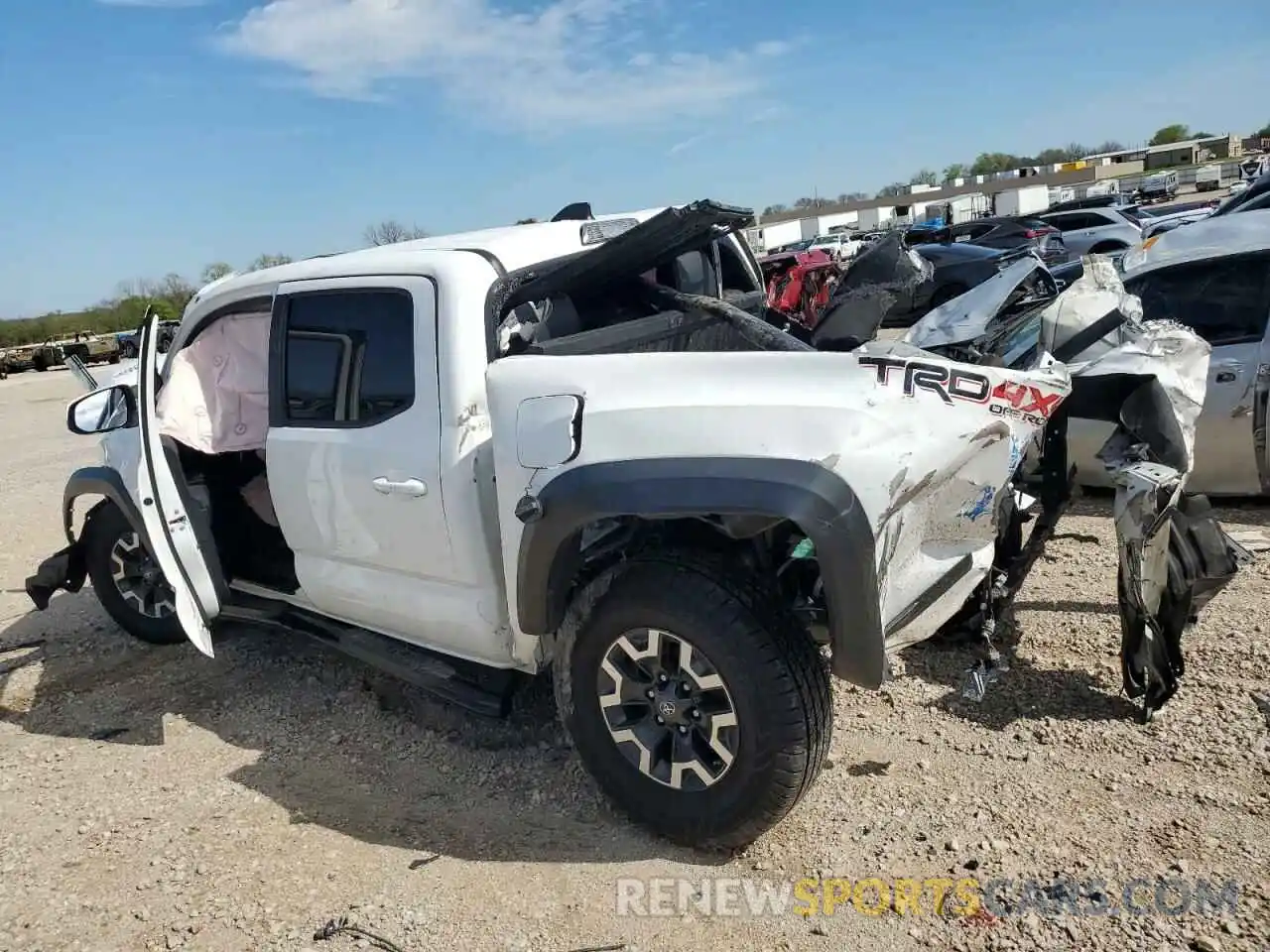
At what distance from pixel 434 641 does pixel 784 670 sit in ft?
4.88

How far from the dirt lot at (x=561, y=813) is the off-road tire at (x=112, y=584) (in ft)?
1.44

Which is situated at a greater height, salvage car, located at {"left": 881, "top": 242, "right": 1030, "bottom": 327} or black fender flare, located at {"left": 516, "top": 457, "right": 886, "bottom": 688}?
black fender flare, located at {"left": 516, "top": 457, "right": 886, "bottom": 688}

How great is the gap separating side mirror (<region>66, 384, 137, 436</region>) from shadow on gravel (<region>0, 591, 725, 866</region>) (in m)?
1.20

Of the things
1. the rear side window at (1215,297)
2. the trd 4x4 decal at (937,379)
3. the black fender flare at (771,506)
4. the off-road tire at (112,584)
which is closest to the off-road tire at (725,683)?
the black fender flare at (771,506)

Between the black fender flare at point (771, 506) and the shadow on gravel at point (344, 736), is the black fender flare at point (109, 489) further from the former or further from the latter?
the black fender flare at point (771, 506)

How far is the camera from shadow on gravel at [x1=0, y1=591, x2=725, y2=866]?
3244 millimetres

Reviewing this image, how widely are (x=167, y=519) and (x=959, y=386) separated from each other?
3172 mm

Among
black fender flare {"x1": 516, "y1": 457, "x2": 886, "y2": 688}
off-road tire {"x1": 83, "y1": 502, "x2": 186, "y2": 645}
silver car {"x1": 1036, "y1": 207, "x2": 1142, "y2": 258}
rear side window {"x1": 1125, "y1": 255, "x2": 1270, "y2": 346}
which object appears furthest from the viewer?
silver car {"x1": 1036, "y1": 207, "x2": 1142, "y2": 258}

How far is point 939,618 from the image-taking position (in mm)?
3041

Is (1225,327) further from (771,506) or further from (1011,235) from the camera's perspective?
(1011,235)

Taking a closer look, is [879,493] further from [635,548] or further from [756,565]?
[635,548]

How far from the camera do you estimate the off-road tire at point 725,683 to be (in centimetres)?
272

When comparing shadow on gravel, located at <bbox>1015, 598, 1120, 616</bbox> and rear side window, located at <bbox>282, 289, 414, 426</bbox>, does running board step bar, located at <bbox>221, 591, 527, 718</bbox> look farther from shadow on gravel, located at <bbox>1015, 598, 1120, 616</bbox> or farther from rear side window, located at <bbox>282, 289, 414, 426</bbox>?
shadow on gravel, located at <bbox>1015, 598, 1120, 616</bbox>

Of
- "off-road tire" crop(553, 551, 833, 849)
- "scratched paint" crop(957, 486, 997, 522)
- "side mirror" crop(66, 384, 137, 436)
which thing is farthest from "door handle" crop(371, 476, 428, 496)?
"scratched paint" crop(957, 486, 997, 522)
